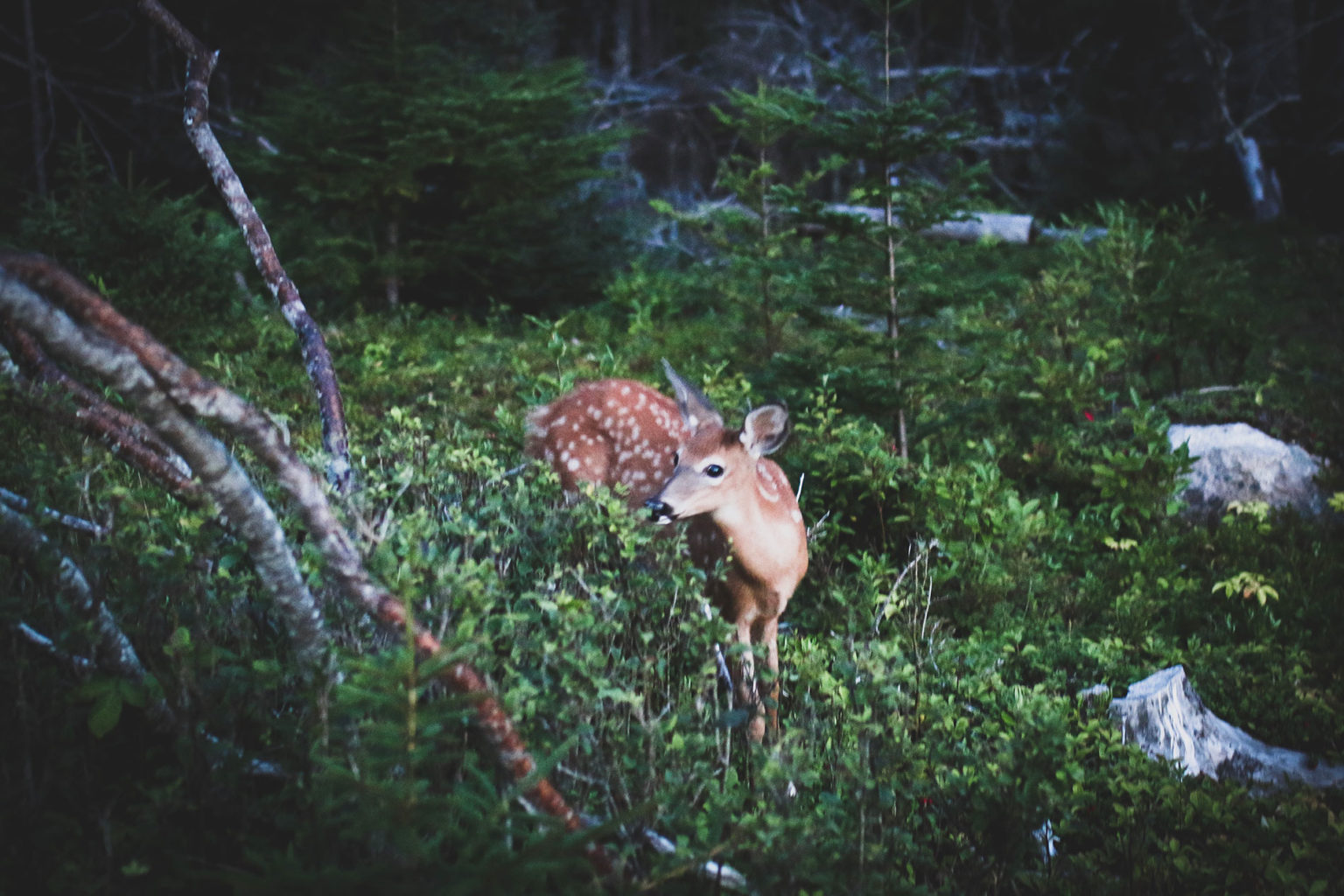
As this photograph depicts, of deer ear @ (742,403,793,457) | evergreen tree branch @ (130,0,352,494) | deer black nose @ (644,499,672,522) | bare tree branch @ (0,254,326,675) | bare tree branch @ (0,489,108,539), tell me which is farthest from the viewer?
deer ear @ (742,403,793,457)

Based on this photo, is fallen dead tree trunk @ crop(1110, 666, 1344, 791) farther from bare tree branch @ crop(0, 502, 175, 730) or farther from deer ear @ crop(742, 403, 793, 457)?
bare tree branch @ crop(0, 502, 175, 730)

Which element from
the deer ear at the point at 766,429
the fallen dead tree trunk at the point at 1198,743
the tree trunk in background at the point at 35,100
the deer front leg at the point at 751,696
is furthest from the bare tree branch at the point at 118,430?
the tree trunk in background at the point at 35,100

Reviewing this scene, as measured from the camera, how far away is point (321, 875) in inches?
69.9

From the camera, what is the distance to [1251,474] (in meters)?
5.97

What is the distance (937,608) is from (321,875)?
3759 millimetres

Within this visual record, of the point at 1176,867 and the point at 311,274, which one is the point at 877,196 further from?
the point at 311,274

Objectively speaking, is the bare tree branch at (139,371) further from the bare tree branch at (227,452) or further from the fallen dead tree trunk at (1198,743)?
the fallen dead tree trunk at (1198,743)

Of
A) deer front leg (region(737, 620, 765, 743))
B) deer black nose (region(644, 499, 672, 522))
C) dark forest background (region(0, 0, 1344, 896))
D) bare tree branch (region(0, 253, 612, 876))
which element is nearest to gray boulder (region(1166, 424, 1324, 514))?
dark forest background (region(0, 0, 1344, 896))

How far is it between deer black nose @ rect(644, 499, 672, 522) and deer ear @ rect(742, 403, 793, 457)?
553mm

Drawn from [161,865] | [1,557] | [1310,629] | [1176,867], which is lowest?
[1310,629]

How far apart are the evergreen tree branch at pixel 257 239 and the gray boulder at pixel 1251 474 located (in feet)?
16.1

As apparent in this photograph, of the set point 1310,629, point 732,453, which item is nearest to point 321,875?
point 732,453

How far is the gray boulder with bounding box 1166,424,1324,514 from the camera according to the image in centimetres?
592

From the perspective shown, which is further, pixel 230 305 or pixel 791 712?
pixel 230 305
